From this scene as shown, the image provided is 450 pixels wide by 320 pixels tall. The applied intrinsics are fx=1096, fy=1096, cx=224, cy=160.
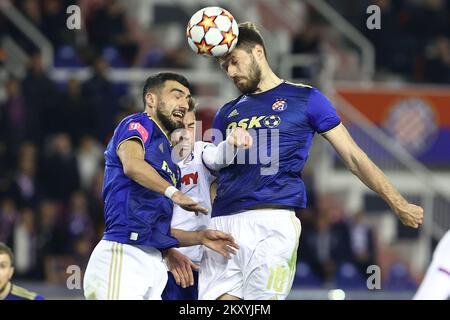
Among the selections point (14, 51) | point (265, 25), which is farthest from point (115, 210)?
point (265, 25)

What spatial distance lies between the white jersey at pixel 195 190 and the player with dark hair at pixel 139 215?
0.59 m

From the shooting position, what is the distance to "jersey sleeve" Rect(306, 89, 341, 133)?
8258mm

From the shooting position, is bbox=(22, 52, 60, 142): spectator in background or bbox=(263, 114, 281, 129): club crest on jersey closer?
bbox=(263, 114, 281, 129): club crest on jersey

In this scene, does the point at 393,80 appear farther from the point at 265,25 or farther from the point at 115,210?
the point at 115,210

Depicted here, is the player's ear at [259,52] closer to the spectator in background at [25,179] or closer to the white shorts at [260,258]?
the white shorts at [260,258]

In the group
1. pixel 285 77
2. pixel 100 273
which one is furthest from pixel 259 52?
pixel 285 77

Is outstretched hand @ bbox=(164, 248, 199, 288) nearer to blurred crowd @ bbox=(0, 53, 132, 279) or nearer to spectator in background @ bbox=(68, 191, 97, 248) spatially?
blurred crowd @ bbox=(0, 53, 132, 279)

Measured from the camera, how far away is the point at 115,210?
8.04m

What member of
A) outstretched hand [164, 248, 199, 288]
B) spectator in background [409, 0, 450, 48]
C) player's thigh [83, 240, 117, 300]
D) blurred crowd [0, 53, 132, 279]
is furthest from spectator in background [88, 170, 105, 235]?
spectator in background [409, 0, 450, 48]

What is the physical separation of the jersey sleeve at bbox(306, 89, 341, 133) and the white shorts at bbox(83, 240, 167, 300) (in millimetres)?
1586

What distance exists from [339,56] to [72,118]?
19.2 feet

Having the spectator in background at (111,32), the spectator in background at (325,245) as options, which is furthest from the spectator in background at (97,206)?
the spectator in background at (111,32)

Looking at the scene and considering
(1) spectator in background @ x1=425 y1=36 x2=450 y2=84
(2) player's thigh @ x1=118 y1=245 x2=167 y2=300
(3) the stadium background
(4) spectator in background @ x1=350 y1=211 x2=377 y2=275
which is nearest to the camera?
(2) player's thigh @ x1=118 y1=245 x2=167 y2=300
